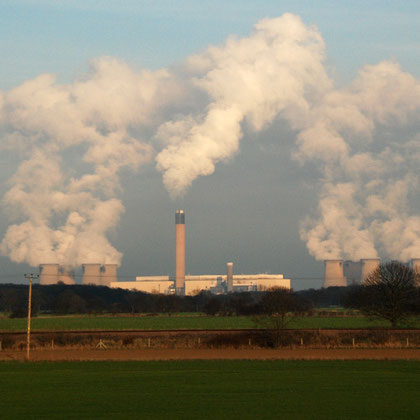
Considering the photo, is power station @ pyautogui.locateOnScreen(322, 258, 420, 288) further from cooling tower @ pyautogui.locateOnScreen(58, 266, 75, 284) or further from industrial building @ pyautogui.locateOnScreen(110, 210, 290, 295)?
cooling tower @ pyautogui.locateOnScreen(58, 266, 75, 284)

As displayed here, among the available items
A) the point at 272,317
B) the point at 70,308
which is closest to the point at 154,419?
the point at 272,317

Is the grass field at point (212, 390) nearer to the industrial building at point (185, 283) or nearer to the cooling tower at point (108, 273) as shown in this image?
the cooling tower at point (108, 273)

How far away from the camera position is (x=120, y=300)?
14162 centimetres

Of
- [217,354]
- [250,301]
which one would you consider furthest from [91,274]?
[217,354]

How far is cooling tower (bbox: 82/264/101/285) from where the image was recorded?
150 m

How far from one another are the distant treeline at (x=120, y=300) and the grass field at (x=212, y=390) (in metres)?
53.0

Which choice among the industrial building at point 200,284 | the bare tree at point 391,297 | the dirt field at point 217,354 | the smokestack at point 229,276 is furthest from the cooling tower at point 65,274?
the dirt field at point 217,354

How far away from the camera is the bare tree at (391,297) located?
54031 mm

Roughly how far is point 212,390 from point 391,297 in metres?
34.6

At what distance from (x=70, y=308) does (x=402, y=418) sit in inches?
3641

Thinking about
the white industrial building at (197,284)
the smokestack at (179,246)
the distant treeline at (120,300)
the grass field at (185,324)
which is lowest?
the grass field at (185,324)

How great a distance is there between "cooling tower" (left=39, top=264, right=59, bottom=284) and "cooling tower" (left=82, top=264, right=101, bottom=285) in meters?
5.85

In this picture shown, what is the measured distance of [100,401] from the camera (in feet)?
66.9

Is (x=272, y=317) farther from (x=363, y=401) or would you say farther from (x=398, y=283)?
(x=363, y=401)
